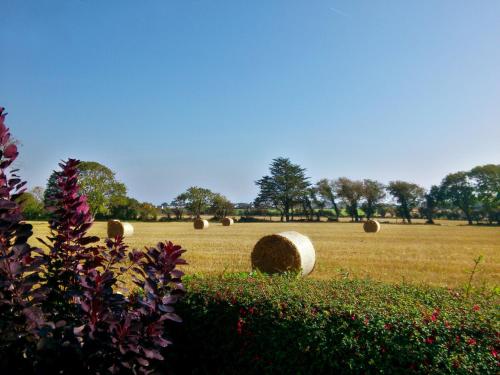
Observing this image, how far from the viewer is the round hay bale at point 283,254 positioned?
13.7 metres

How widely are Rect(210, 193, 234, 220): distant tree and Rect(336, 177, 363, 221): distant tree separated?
80.3 feet

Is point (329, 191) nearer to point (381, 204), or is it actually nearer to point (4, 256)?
point (381, 204)

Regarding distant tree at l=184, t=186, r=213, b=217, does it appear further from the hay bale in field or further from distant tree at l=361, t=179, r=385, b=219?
the hay bale in field

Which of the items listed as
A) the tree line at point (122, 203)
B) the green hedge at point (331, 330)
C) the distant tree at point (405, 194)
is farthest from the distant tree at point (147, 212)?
the green hedge at point (331, 330)

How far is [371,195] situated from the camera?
88875 mm

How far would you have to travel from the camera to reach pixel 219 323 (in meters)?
4.96

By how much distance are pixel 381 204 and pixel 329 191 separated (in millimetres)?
12454

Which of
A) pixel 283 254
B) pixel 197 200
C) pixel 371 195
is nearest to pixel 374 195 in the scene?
pixel 371 195

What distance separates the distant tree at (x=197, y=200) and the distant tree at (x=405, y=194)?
130ft

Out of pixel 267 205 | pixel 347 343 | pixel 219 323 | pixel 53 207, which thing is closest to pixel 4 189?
pixel 53 207

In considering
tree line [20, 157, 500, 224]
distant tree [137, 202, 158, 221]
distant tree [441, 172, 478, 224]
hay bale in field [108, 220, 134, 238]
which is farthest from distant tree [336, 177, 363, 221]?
hay bale in field [108, 220, 134, 238]

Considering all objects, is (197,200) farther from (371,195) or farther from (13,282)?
(13,282)

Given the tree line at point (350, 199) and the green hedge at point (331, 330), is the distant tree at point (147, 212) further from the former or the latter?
the green hedge at point (331, 330)

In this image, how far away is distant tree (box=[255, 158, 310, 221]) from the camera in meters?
90.2
